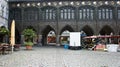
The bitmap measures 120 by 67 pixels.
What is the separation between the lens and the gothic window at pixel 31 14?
5956 centimetres

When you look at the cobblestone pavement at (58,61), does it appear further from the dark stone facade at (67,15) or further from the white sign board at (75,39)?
the dark stone facade at (67,15)

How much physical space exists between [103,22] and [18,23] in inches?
727

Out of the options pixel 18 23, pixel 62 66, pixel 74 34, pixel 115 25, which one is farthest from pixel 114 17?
pixel 62 66

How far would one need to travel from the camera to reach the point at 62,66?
53.1 ft

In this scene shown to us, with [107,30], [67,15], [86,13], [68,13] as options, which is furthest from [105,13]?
[67,15]

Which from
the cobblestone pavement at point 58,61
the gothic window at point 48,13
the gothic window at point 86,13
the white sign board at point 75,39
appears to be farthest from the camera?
the gothic window at point 48,13

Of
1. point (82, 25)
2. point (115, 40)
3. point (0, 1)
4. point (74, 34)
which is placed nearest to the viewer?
point (74, 34)

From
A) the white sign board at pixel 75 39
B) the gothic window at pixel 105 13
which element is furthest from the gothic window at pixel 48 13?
the white sign board at pixel 75 39

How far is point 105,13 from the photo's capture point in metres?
57.6

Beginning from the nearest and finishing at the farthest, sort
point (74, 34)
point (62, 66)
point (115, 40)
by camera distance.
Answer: point (62, 66) < point (74, 34) < point (115, 40)

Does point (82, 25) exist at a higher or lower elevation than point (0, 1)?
lower

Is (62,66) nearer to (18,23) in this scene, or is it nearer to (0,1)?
(0,1)

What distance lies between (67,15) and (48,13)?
4.14m

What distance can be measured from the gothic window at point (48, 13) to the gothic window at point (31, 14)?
5.89ft
